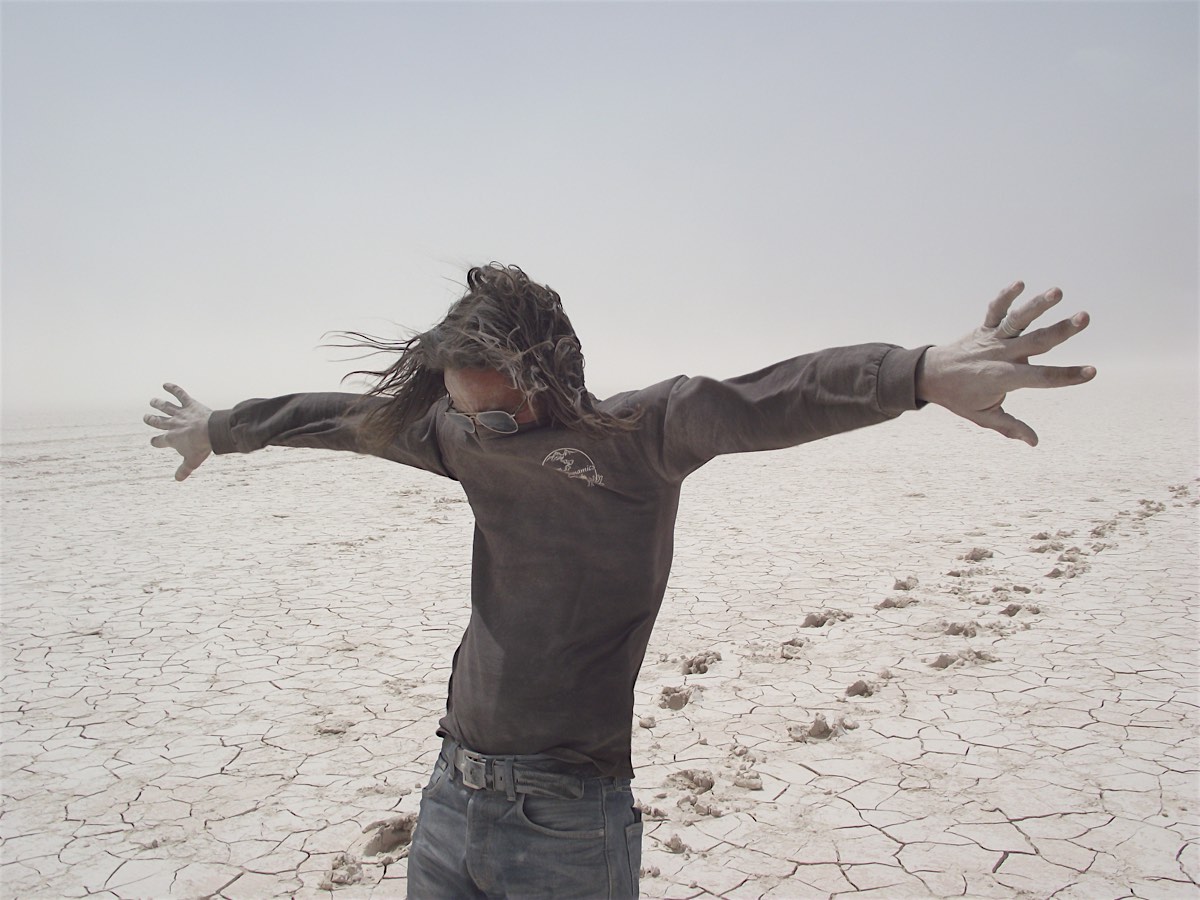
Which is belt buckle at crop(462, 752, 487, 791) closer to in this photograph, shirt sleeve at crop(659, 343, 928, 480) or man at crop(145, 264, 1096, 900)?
man at crop(145, 264, 1096, 900)

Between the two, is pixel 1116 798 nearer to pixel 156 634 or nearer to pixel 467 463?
pixel 467 463

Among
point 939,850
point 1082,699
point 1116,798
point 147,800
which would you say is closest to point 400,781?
point 147,800

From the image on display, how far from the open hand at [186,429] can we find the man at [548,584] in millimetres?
956

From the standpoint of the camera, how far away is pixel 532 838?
1.60 meters

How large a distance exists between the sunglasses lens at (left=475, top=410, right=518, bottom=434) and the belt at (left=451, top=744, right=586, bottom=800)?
597mm

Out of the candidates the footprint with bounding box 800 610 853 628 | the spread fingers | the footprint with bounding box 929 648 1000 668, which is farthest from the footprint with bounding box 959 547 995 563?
the spread fingers

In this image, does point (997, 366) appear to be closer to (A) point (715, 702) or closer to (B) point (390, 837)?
(B) point (390, 837)

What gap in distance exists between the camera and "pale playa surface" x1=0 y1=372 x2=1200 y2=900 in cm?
332

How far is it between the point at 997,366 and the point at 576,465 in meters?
0.69

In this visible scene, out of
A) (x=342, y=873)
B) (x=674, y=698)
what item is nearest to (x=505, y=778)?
(x=342, y=873)

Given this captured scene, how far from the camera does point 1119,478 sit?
12422mm

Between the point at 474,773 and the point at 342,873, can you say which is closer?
the point at 474,773

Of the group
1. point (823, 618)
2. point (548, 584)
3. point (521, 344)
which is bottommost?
point (823, 618)

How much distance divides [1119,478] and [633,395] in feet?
42.4
